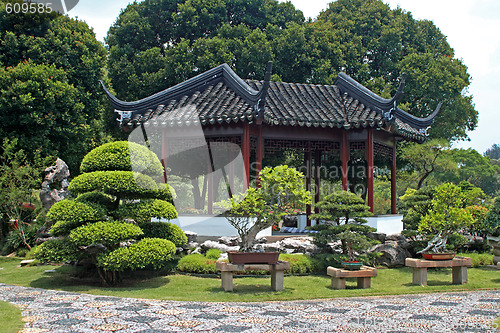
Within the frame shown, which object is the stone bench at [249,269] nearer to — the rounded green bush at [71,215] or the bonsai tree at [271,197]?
the bonsai tree at [271,197]

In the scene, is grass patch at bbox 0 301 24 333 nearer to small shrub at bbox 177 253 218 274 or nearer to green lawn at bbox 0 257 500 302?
green lawn at bbox 0 257 500 302

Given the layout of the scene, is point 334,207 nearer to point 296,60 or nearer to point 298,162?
point 298,162

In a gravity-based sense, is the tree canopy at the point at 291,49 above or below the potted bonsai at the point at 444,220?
above

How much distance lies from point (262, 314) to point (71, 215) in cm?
423

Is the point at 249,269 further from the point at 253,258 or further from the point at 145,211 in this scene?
the point at 145,211

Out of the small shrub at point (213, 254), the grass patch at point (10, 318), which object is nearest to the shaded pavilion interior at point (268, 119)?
the small shrub at point (213, 254)

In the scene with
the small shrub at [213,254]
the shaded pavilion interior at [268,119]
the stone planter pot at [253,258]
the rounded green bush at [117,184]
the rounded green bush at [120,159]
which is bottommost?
the small shrub at [213,254]

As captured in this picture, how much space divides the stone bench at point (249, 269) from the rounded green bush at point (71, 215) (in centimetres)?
257

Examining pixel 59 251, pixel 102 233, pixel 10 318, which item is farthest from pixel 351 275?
pixel 10 318

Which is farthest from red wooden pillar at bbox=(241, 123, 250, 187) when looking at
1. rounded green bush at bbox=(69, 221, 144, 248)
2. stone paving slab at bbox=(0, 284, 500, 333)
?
stone paving slab at bbox=(0, 284, 500, 333)

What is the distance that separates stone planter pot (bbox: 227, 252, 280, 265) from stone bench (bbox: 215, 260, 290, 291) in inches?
2.8

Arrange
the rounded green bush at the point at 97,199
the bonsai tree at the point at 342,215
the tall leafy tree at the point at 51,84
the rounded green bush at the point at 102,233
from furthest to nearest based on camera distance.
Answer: the tall leafy tree at the point at 51,84 < the bonsai tree at the point at 342,215 < the rounded green bush at the point at 97,199 < the rounded green bush at the point at 102,233

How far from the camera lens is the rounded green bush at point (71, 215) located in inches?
335

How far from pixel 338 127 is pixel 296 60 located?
872cm
